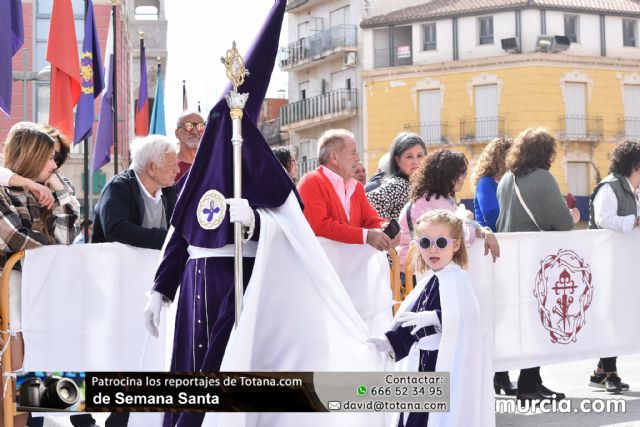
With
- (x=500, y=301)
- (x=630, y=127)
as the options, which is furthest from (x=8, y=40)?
(x=630, y=127)

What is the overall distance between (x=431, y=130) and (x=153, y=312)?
42890mm

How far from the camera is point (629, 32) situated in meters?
49.7

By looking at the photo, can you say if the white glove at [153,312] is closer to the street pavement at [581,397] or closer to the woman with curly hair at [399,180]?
the street pavement at [581,397]

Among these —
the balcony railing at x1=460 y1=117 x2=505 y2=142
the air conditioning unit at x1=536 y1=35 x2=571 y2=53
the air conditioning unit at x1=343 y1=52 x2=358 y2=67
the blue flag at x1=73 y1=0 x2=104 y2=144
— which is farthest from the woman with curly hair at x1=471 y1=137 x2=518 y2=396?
the air conditioning unit at x1=343 y1=52 x2=358 y2=67

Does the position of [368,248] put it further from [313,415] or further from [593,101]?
[593,101]

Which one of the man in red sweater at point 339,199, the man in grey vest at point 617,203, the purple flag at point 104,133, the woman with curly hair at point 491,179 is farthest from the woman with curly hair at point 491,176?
the purple flag at point 104,133

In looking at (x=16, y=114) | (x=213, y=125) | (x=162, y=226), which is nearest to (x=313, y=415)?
(x=213, y=125)

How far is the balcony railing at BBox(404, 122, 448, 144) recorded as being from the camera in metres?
48.1

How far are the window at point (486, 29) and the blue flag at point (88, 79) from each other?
1247 inches

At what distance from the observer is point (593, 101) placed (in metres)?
47.5

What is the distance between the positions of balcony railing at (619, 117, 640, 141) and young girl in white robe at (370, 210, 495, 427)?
43478 mm

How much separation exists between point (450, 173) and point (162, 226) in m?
2.11

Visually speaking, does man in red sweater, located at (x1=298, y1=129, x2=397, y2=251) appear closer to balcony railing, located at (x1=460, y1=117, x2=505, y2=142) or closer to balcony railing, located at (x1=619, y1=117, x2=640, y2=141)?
balcony railing, located at (x1=460, y1=117, x2=505, y2=142)

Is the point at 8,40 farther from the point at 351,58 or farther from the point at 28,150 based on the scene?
the point at 351,58
